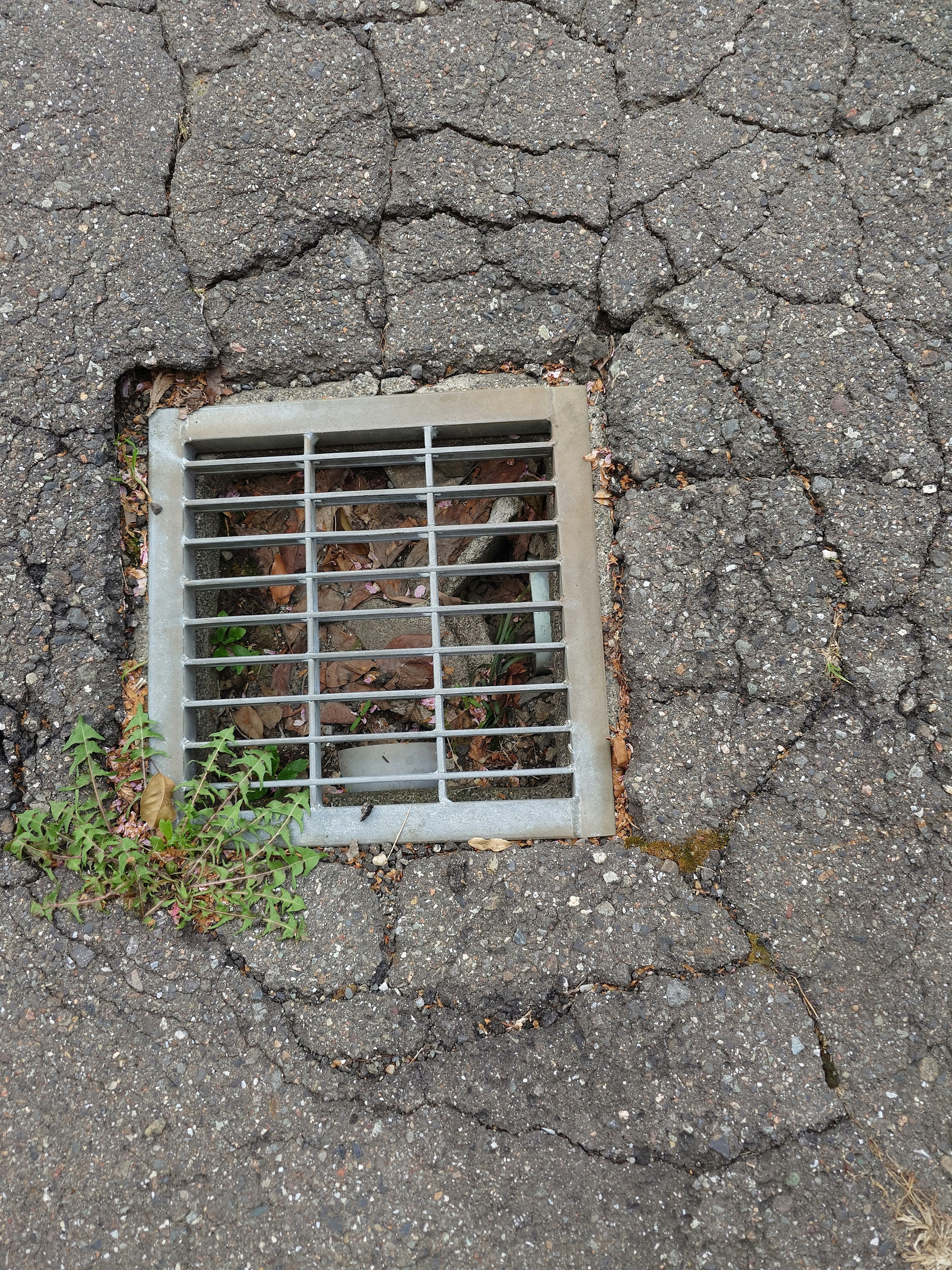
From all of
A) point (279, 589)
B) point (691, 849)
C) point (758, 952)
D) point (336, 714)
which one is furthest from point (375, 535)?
point (758, 952)

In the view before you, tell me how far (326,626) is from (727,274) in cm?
153

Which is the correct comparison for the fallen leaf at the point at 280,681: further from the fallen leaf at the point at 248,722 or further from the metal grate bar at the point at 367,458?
the metal grate bar at the point at 367,458

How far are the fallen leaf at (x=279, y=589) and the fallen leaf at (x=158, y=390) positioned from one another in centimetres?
53

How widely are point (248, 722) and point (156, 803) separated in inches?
14.0

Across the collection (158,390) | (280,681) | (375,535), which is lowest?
(280,681)

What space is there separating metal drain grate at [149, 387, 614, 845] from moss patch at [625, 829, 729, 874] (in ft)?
0.48

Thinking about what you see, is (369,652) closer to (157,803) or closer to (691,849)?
(157,803)

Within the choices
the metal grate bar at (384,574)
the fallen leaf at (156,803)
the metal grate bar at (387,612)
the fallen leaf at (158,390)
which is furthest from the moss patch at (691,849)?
the fallen leaf at (158,390)

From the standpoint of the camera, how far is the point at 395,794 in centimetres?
208

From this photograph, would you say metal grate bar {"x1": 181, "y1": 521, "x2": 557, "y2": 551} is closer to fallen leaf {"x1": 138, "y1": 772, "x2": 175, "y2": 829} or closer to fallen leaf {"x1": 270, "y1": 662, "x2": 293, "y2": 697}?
fallen leaf {"x1": 270, "y1": 662, "x2": 293, "y2": 697}

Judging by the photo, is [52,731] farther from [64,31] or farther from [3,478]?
[64,31]

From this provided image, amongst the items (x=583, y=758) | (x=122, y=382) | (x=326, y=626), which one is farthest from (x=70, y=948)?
(x=122, y=382)

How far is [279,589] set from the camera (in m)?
2.32

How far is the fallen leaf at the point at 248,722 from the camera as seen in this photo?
220 centimetres
